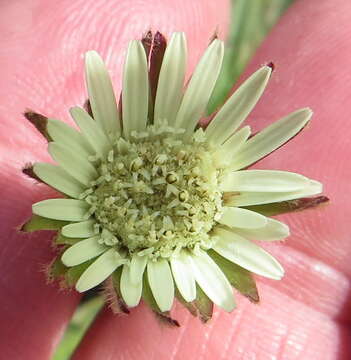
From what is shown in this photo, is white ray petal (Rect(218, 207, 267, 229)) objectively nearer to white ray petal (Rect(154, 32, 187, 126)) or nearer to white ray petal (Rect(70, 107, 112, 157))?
white ray petal (Rect(154, 32, 187, 126))

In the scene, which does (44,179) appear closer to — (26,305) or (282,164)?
(26,305)

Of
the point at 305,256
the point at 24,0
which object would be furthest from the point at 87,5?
the point at 305,256

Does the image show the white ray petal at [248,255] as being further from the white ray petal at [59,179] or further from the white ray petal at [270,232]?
the white ray petal at [59,179]

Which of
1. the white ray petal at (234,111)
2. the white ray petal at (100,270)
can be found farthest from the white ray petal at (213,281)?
the white ray petal at (234,111)

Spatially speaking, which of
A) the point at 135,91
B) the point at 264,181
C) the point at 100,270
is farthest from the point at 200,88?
the point at 100,270

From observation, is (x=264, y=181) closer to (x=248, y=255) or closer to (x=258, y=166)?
(x=248, y=255)

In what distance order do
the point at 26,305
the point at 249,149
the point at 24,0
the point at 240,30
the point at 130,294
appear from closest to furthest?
the point at 130,294 < the point at 249,149 < the point at 26,305 < the point at 24,0 < the point at 240,30
